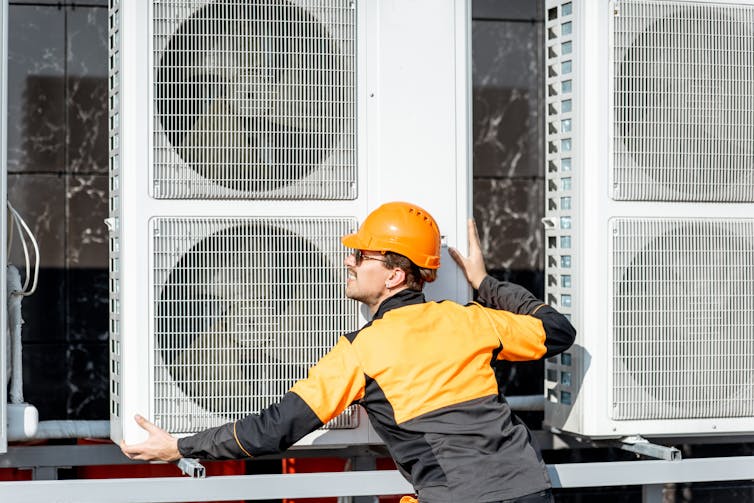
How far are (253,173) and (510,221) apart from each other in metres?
1.89

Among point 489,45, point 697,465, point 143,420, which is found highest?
point 489,45

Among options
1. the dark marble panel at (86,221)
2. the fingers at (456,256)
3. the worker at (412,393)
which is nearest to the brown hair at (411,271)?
the worker at (412,393)

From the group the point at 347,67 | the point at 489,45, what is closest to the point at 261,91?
the point at 347,67

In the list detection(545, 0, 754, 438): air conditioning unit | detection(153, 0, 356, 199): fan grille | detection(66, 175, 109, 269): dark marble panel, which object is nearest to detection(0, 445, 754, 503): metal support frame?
detection(545, 0, 754, 438): air conditioning unit

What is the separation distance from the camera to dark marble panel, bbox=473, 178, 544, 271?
450cm

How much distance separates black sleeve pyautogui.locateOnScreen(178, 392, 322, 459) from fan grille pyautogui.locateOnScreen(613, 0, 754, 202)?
40.8 inches

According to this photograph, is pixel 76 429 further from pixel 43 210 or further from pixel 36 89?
pixel 36 89

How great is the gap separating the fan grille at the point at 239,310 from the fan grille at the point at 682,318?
73 centimetres

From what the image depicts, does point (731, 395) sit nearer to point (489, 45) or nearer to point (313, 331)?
point (313, 331)

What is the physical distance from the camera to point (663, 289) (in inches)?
121

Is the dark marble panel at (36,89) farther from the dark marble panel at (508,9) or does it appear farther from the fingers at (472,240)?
the fingers at (472,240)

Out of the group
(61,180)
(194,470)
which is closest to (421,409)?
(194,470)

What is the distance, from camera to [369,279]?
9.19ft

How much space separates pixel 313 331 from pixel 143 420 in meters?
0.46
